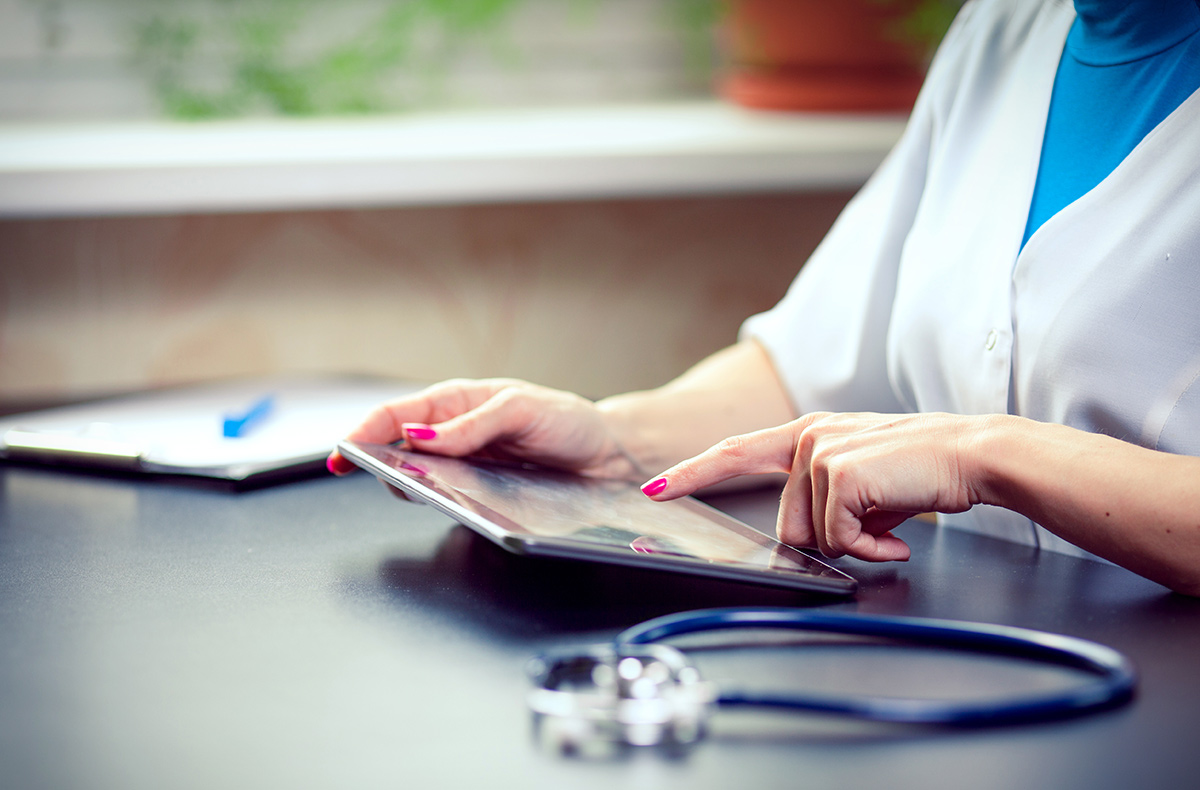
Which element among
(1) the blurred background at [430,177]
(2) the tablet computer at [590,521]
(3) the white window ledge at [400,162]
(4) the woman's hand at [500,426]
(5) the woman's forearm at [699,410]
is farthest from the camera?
(1) the blurred background at [430,177]

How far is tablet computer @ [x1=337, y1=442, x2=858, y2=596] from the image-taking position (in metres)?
0.50

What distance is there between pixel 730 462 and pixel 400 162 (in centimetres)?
69

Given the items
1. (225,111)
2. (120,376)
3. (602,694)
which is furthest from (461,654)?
(225,111)

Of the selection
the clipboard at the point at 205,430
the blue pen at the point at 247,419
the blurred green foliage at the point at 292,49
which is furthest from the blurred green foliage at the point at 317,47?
the blue pen at the point at 247,419

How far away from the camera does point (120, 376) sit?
1.35 meters

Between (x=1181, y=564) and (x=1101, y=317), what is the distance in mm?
192

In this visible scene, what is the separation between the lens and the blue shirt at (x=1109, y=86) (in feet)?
2.39

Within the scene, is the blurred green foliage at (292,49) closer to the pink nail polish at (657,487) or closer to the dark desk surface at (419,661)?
the dark desk surface at (419,661)

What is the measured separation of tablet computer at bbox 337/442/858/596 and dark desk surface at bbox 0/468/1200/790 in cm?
2

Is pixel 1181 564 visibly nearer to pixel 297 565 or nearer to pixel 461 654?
pixel 461 654

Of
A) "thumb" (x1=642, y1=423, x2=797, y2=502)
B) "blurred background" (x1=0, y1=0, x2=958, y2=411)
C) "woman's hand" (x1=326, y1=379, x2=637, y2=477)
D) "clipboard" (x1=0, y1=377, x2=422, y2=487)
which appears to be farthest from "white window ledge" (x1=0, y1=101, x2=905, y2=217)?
"thumb" (x1=642, y1=423, x2=797, y2=502)

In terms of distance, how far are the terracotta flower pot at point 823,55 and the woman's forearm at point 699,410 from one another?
1.95 feet

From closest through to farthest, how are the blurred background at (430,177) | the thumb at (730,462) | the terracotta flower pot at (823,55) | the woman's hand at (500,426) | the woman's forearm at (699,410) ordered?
the thumb at (730,462), the woman's hand at (500,426), the woman's forearm at (699,410), the blurred background at (430,177), the terracotta flower pot at (823,55)

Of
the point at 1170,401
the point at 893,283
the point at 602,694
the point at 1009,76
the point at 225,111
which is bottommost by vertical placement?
the point at 602,694
